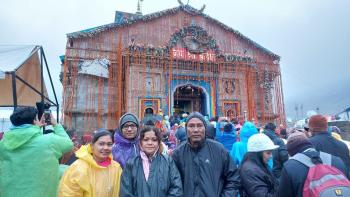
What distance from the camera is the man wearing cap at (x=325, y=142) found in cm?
327

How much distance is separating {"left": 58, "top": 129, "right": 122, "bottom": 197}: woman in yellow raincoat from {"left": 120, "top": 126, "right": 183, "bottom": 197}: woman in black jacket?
0.75 feet

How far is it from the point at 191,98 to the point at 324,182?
17.5 meters

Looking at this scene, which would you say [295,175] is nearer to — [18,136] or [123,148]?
[123,148]

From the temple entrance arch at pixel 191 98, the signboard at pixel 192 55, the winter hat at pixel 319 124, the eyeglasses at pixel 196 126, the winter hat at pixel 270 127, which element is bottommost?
the winter hat at pixel 270 127

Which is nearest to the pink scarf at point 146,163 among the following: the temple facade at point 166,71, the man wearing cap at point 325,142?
the man wearing cap at point 325,142

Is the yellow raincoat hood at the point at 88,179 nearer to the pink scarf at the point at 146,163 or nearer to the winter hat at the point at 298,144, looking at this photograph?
the pink scarf at the point at 146,163

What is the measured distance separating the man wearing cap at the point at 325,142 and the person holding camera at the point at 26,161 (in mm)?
3334

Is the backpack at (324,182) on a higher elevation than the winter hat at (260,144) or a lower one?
lower

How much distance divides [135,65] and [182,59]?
10.5ft

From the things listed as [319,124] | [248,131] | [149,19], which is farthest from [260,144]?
[149,19]

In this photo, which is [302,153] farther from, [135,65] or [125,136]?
[135,65]

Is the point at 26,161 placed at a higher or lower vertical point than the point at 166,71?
lower

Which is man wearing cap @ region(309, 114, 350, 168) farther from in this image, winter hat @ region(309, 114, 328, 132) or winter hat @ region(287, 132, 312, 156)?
winter hat @ region(287, 132, 312, 156)

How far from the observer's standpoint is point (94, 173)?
8.20 ft
